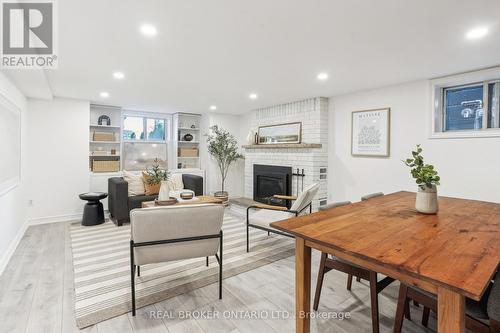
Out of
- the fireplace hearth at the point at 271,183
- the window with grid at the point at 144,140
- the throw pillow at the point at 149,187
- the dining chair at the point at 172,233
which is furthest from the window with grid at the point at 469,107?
the window with grid at the point at 144,140

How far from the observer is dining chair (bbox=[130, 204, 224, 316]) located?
6.25ft

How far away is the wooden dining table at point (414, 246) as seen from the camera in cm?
97

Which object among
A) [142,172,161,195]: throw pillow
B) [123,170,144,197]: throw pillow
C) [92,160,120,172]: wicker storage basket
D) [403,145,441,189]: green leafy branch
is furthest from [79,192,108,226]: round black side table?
[403,145,441,189]: green leafy branch

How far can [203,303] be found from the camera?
83.7 inches

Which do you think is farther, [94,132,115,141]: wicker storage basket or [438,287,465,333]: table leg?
[94,132,115,141]: wicker storage basket

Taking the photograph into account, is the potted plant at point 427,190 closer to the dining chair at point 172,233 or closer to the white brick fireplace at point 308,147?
the dining chair at point 172,233

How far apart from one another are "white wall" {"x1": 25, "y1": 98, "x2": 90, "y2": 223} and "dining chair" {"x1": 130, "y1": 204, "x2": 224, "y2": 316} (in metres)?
3.61

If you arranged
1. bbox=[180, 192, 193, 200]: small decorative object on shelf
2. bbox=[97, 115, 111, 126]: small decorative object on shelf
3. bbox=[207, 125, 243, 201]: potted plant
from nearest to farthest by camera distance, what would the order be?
1. bbox=[180, 192, 193, 200]: small decorative object on shelf
2. bbox=[97, 115, 111, 126]: small decorative object on shelf
3. bbox=[207, 125, 243, 201]: potted plant

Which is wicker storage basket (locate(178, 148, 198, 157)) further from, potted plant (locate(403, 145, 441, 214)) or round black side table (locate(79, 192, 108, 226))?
potted plant (locate(403, 145, 441, 214))

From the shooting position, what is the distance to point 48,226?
4.28m

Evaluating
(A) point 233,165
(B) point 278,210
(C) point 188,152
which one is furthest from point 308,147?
(C) point 188,152

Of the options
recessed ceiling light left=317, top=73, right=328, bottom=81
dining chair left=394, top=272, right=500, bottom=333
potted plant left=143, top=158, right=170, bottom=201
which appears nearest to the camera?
dining chair left=394, top=272, right=500, bottom=333

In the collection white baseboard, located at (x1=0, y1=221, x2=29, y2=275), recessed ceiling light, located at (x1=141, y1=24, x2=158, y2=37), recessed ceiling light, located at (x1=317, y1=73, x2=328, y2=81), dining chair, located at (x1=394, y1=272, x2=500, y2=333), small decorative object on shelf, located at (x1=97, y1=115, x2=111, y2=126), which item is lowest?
white baseboard, located at (x1=0, y1=221, x2=29, y2=275)

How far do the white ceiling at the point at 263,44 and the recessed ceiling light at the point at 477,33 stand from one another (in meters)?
0.06
